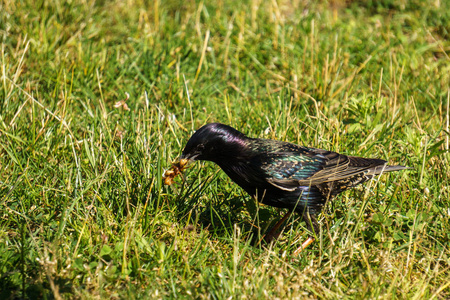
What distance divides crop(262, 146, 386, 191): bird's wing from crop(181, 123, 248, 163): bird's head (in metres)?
0.25

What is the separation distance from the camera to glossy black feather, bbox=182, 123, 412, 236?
159 inches

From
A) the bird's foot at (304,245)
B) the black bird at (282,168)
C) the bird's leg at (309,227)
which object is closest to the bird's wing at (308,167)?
the black bird at (282,168)

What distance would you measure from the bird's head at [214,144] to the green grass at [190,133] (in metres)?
A: 0.25

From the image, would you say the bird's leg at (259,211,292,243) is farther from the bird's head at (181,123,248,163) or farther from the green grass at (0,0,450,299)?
the bird's head at (181,123,248,163)

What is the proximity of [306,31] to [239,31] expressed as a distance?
84 cm

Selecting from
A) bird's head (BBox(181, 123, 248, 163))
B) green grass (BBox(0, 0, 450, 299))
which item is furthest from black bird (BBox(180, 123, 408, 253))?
green grass (BBox(0, 0, 450, 299))

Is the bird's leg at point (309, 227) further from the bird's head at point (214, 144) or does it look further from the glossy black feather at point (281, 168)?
the bird's head at point (214, 144)

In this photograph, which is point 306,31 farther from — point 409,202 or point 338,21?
point 409,202

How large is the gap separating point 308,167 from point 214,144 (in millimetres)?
758

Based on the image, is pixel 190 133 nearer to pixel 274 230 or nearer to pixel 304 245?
pixel 274 230

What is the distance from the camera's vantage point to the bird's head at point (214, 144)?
399cm

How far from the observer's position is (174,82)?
585 centimetres

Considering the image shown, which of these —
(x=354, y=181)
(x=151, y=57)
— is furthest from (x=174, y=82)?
(x=354, y=181)

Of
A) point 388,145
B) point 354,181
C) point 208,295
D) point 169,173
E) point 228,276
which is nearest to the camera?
point 208,295
